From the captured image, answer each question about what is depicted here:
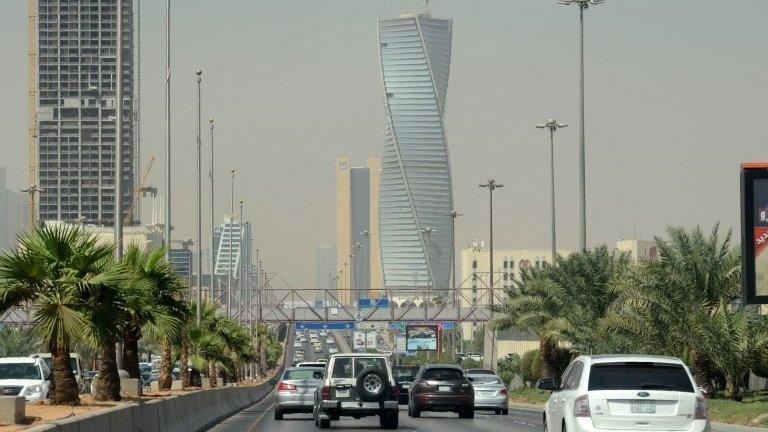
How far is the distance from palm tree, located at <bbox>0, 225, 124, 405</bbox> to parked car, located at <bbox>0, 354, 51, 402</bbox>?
8305mm

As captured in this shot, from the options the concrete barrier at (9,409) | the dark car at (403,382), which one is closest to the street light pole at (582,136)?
the dark car at (403,382)

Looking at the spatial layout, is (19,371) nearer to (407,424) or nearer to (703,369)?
(407,424)

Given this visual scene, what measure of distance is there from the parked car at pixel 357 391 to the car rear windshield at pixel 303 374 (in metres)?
10.6

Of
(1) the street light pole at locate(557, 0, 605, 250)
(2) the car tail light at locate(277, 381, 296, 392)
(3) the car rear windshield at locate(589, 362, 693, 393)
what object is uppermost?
(1) the street light pole at locate(557, 0, 605, 250)

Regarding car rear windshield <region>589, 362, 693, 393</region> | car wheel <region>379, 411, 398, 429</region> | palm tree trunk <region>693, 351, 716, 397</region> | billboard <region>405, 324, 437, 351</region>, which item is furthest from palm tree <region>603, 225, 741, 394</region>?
billboard <region>405, 324, 437, 351</region>

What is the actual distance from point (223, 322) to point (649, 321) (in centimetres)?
3124

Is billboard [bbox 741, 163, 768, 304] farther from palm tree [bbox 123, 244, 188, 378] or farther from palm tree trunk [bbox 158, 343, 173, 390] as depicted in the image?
palm tree trunk [bbox 158, 343, 173, 390]

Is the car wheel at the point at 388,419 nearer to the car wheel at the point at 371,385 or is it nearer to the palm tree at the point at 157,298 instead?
the car wheel at the point at 371,385

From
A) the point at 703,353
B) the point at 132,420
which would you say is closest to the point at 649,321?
the point at 703,353

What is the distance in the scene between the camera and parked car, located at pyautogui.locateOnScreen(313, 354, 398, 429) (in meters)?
35.0

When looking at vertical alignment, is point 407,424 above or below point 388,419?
below

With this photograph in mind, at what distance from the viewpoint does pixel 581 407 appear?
2048 centimetres

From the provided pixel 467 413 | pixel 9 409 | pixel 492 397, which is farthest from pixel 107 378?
pixel 492 397

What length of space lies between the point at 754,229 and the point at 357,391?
35.9 ft
